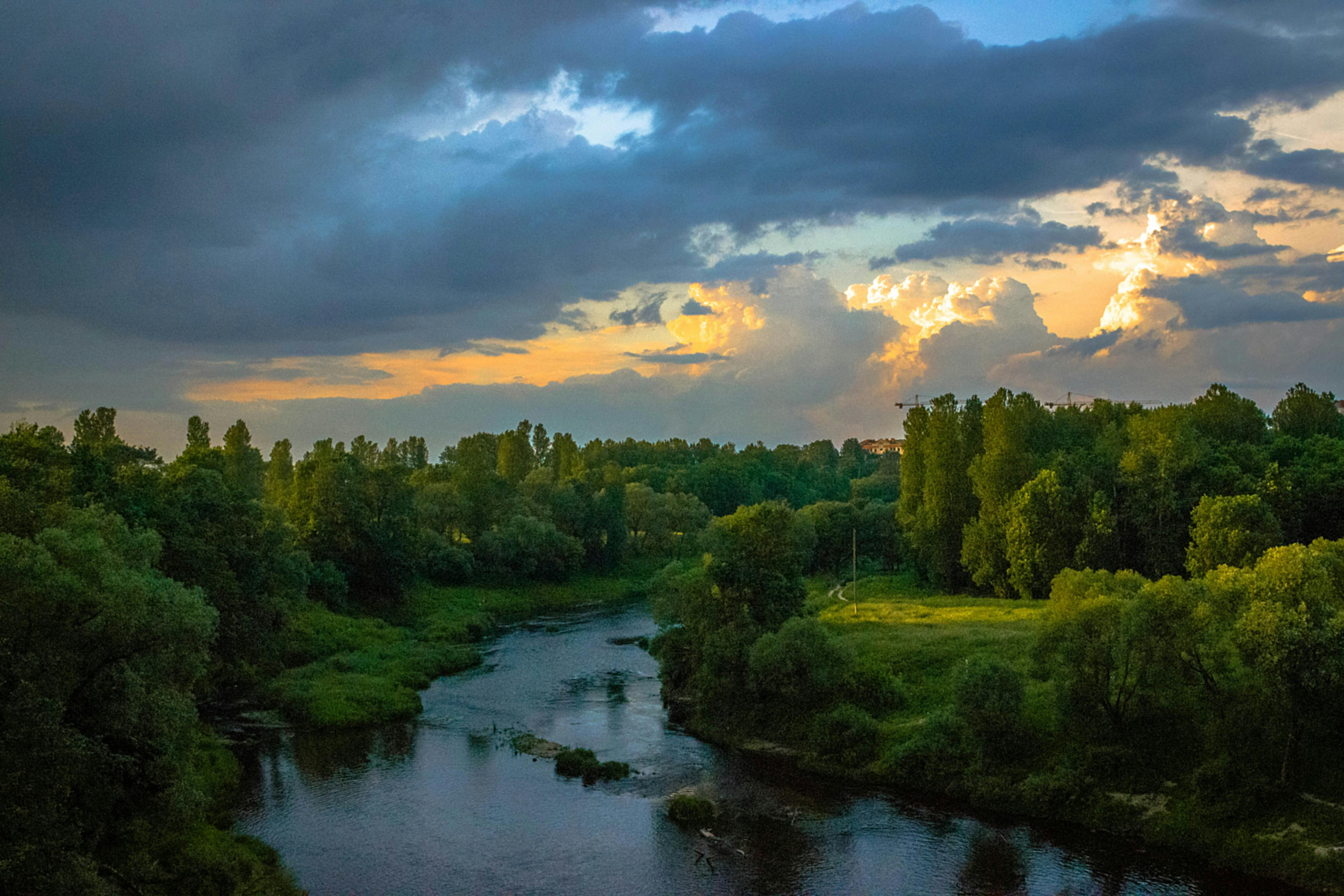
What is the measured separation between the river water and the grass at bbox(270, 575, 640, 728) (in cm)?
297

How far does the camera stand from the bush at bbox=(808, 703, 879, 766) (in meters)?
46.2

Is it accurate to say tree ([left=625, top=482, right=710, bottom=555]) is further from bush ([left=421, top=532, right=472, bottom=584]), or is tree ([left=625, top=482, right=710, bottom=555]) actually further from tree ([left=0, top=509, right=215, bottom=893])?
tree ([left=0, top=509, right=215, bottom=893])

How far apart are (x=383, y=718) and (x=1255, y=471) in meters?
65.5

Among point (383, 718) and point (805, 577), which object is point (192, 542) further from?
point (805, 577)

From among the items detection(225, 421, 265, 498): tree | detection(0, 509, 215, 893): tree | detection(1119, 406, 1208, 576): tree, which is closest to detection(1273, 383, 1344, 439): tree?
detection(1119, 406, 1208, 576): tree

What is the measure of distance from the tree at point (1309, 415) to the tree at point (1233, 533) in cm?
2803

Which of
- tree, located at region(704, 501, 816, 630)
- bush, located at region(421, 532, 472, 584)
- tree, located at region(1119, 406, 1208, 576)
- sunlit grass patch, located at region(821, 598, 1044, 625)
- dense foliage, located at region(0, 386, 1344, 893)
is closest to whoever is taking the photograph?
dense foliage, located at region(0, 386, 1344, 893)

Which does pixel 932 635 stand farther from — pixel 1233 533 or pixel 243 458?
pixel 243 458

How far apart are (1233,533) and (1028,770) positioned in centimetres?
3134

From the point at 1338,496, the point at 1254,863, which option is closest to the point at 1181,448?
the point at 1338,496

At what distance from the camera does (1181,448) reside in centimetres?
7662

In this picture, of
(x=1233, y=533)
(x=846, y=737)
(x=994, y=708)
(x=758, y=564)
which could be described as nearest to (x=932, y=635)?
(x=758, y=564)

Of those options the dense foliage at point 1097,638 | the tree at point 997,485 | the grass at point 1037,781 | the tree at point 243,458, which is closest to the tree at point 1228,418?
the dense foliage at point 1097,638

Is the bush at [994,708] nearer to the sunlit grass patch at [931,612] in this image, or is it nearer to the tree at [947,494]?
the sunlit grass patch at [931,612]
